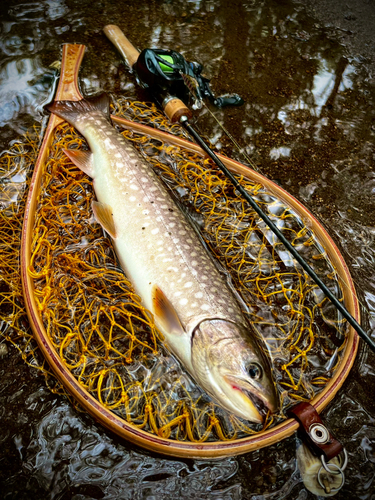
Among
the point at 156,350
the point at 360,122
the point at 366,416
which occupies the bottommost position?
the point at 366,416

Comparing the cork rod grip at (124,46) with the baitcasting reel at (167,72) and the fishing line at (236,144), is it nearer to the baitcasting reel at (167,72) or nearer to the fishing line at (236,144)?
the baitcasting reel at (167,72)

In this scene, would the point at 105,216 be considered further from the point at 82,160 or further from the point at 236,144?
the point at 236,144

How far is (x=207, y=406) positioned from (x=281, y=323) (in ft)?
2.76

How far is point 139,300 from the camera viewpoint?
2697 millimetres

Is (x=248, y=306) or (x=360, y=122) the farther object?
(x=360, y=122)

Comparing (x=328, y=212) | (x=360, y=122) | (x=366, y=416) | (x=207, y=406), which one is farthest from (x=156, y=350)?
(x=360, y=122)

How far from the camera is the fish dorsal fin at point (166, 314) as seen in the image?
244cm

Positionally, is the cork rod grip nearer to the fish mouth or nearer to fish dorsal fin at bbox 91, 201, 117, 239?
fish dorsal fin at bbox 91, 201, 117, 239

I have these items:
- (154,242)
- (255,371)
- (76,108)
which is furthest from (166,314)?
(76,108)

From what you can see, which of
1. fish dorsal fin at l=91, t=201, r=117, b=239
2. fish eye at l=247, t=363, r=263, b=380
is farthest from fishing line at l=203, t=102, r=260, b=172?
fish eye at l=247, t=363, r=263, b=380

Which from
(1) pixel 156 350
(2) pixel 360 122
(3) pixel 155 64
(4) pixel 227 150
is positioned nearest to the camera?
(1) pixel 156 350

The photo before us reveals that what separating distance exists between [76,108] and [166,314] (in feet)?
7.38

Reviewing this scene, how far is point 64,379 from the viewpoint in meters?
2.17

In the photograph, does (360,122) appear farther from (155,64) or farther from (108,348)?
(108,348)
